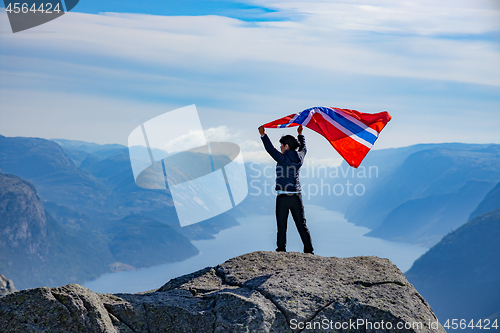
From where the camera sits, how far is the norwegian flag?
12961mm

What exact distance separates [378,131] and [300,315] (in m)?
7.59

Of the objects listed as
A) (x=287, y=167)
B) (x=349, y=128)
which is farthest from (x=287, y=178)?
(x=349, y=128)

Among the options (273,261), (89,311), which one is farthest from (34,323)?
(273,261)

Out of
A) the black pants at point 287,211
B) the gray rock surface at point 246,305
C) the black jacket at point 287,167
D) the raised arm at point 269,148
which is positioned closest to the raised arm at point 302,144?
the black jacket at point 287,167

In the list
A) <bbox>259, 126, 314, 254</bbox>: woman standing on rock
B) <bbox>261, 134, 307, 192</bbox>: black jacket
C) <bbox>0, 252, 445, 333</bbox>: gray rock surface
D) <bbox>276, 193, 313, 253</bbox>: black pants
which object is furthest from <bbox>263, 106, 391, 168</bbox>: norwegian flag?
<bbox>0, 252, 445, 333</bbox>: gray rock surface

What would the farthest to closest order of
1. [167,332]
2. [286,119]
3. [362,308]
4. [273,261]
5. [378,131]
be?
[378,131] → [286,119] → [273,261] → [362,308] → [167,332]

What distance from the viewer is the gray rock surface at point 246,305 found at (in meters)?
6.84

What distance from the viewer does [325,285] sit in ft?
28.9

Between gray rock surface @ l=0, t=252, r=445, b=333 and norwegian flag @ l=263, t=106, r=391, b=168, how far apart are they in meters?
4.73

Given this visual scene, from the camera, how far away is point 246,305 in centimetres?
788

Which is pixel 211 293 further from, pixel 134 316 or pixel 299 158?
pixel 299 158

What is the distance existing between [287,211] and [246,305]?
3984mm

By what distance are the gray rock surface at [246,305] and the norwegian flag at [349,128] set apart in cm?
473

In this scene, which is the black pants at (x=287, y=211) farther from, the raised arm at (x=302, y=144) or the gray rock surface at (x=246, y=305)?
the gray rock surface at (x=246, y=305)
